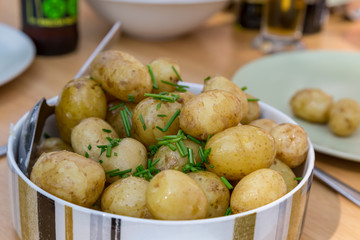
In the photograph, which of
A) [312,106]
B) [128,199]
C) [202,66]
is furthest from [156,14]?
[128,199]

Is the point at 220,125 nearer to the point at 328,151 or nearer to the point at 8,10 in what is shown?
the point at 328,151

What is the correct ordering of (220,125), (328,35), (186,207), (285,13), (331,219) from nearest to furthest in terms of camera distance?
(186,207) → (220,125) → (331,219) → (285,13) → (328,35)

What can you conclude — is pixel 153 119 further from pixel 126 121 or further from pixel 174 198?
pixel 174 198

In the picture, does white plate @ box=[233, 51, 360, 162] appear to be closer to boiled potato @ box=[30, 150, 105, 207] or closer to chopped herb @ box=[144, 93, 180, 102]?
chopped herb @ box=[144, 93, 180, 102]

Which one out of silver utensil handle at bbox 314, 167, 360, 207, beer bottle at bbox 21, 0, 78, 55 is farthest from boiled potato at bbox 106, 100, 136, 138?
beer bottle at bbox 21, 0, 78, 55

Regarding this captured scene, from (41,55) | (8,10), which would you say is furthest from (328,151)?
(8,10)
